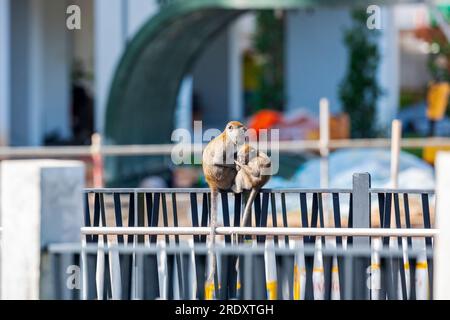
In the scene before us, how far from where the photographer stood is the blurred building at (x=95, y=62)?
19656mm

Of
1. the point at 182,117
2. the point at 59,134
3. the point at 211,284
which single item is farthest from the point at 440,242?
the point at 59,134

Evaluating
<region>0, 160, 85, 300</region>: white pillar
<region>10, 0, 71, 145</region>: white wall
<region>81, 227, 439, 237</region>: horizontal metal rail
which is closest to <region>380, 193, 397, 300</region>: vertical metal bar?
<region>81, 227, 439, 237</region>: horizontal metal rail

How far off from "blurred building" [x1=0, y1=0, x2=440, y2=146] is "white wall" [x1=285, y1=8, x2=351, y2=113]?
23 mm

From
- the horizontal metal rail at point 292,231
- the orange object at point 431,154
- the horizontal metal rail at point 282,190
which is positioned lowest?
the horizontal metal rail at point 292,231

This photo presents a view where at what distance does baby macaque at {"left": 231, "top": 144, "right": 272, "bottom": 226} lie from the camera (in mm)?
5031

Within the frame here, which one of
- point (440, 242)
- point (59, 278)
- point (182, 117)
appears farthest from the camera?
point (182, 117)

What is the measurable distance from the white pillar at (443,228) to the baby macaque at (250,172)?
63.8 inches

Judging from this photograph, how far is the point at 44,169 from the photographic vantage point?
3604mm

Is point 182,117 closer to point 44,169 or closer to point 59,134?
point 59,134

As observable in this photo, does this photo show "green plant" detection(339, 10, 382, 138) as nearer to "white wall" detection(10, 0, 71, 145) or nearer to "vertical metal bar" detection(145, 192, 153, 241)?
"white wall" detection(10, 0, 71, 145)

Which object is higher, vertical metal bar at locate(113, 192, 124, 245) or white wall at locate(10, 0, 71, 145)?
white wall at locate(10, 0, 71, 145)

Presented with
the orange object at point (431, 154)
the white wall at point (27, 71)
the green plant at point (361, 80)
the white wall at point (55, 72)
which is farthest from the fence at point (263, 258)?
the white wall at point (55, 72)

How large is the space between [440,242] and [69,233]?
55.2 inches

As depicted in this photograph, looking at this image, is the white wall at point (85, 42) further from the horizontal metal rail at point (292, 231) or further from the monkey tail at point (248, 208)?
the horizontal metal rail at point (292, 231)
